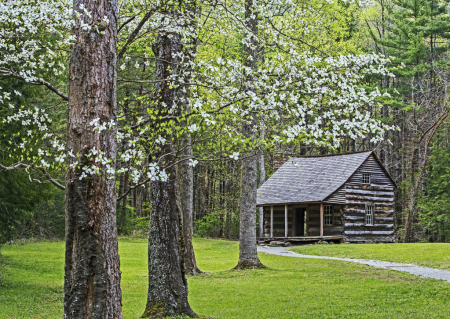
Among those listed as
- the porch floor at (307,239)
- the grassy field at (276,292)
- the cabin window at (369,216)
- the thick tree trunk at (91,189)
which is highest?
the thick tree trunk at (91,189)

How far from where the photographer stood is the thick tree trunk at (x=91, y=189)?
4914mm

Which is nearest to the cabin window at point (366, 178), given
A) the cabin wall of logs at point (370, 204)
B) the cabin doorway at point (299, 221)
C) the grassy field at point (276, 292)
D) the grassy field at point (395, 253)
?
the cabin wall of logs at point (370, 204)

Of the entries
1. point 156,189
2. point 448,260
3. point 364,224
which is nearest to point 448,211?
point 364,224

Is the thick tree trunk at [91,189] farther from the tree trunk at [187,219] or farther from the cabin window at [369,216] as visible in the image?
the cabin window at [369,216]

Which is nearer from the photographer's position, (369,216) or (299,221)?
(369,216)

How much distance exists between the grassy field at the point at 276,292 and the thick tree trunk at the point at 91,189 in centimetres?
450

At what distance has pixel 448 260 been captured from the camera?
1725cm

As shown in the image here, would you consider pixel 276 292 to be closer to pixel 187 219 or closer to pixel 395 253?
pixel 187 219

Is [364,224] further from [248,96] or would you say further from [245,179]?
[248,96]

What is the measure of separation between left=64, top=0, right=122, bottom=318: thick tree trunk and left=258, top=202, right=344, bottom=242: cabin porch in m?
24.3

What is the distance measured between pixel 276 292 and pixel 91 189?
8.16 metres

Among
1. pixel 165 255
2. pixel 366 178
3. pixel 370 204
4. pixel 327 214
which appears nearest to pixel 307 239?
pixel 327 214

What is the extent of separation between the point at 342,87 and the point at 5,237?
10.5 m

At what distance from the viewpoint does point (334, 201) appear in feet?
92.6
